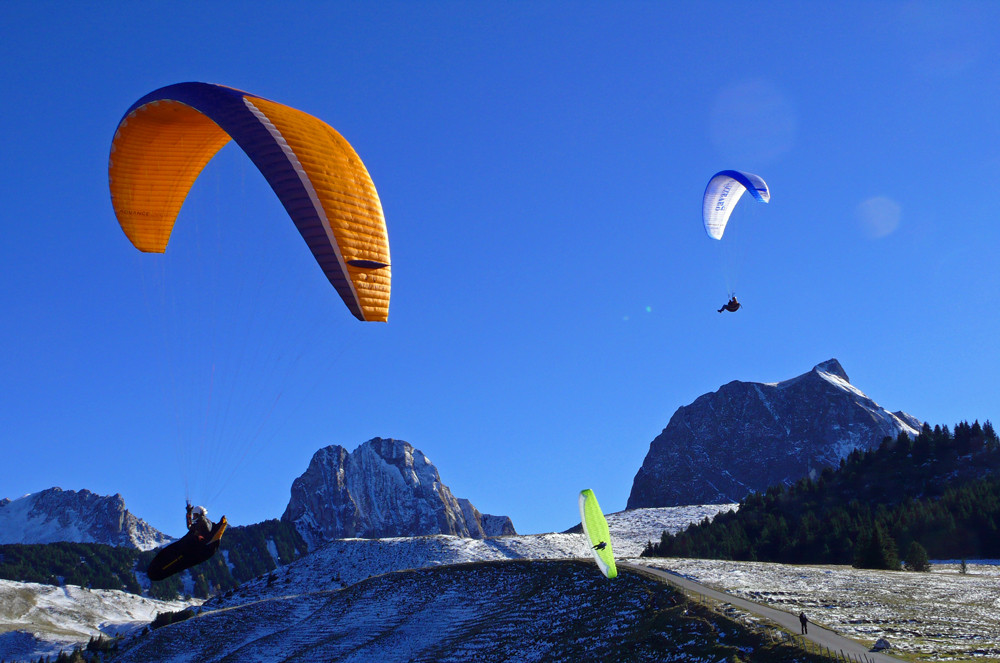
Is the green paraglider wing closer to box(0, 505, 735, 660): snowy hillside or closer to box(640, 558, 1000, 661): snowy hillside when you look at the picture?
box(640, 558, 1000, 661): snowy hillside

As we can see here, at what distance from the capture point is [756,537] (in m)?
81.3

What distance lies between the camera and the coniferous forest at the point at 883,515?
229 ft

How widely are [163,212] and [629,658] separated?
24.8 m

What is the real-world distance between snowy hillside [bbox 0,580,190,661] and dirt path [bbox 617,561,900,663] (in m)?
104

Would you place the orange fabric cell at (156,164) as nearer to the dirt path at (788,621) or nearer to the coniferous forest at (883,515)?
the dirt path at (788,621)

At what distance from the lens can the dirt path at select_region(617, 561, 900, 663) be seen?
24442 millimetres

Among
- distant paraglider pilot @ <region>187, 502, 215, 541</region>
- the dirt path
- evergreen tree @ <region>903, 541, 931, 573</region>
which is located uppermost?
distant paraglider pilot @ <region>187, 502, 215, 541</region>

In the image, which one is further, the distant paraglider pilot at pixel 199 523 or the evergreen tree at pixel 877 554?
the evergreen tree at pixel 877 554

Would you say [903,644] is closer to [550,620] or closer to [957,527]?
[550,620]

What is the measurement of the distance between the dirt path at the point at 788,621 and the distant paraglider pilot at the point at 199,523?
19.6 metres

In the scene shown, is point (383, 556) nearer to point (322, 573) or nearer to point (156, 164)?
point (322, 573)

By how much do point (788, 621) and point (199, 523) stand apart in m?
24.2

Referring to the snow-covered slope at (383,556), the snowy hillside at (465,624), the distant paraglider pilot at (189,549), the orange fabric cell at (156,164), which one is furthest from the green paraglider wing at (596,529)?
the snow-covered slope at (383,556)

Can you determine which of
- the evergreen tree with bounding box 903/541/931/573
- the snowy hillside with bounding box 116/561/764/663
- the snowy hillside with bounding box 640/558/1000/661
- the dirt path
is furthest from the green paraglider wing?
the evergreen tree with bounding box 903/541/931/573
